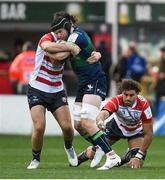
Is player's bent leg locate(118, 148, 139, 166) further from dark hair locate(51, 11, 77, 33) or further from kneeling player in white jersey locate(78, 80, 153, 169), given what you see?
dark hair locate(51, 11, 77, 33)

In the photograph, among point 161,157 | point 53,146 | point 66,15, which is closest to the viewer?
point 66,15

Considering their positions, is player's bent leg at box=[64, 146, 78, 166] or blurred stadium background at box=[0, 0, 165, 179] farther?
blurred stadium background at box=[0, 0, 165, 179]

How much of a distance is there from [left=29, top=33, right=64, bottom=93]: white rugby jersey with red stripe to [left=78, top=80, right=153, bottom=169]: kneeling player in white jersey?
76 cm

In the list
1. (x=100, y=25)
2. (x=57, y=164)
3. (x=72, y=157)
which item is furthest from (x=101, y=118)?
(x=100, y=25)

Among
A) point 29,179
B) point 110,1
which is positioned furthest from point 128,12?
point 29,179

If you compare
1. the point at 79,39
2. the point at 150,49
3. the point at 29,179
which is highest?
the point at 79,39

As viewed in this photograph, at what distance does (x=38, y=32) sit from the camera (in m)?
31.2

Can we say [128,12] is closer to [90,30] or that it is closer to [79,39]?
[90,30]

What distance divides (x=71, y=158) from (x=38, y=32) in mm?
15948

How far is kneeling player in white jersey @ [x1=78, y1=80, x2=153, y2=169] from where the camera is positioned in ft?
49.1

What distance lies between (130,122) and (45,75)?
4.81ft

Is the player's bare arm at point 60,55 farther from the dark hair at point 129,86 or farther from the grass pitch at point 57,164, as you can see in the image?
the grass pitch at point 57,164

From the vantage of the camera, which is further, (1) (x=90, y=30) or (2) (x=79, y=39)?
(1) (x=90, y=30)

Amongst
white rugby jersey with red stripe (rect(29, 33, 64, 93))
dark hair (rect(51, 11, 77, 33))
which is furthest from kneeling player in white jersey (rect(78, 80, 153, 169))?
dark hair (rect(51, 11, 77, 33))
